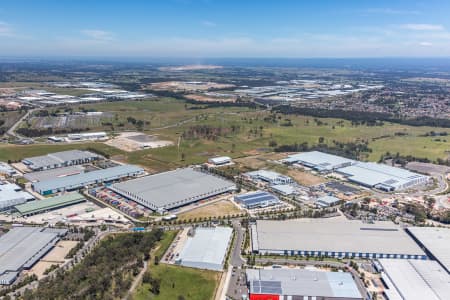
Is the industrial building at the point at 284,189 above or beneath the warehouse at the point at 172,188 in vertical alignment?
beneath

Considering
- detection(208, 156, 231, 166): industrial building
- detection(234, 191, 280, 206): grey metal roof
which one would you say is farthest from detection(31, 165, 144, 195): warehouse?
detection(234, 191, 280, 206): grey metal roof

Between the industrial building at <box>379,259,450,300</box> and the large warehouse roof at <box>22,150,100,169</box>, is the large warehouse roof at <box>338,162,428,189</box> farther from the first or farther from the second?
the large warehouse roof at <box>22,150,100,169</box>

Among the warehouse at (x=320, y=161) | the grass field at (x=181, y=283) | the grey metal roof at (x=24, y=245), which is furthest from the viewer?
the warehouse at (x=320, y=161)

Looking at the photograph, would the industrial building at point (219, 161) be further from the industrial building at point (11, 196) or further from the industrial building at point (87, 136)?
the industrial building at point (87, 136)

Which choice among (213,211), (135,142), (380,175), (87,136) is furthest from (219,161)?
(87,136)

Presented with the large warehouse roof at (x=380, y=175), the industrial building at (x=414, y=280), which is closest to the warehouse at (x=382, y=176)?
the large warehouse roof at (x=380, y=175)

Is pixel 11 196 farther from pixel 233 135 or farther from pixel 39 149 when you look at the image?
pixel 233 135
